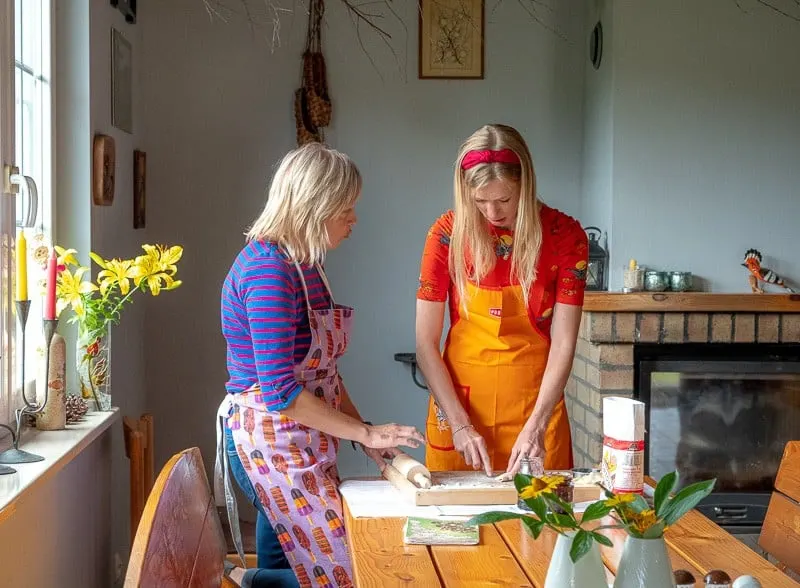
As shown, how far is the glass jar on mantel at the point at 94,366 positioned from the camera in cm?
251

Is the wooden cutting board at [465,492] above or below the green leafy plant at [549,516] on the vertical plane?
below

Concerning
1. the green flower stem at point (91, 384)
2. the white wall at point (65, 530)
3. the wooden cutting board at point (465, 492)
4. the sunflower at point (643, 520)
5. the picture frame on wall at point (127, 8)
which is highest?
the picture frame on wall at point (127, 8)

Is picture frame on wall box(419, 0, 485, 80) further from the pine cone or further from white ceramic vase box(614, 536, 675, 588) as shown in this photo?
white ceramic vase box(614, 536, 675, 588)

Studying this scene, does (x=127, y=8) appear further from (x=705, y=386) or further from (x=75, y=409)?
(x=705, y=386)

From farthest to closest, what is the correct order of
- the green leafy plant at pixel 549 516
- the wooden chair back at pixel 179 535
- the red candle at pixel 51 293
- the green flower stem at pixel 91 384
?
the green flower stem at pixel 91 384, the red candle at pixel 51 293, the wooden chair back at pixel 179 535, the green leafy plant at pixel 549 516

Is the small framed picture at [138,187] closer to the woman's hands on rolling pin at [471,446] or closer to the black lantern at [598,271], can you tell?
the black lantern at [598,271]

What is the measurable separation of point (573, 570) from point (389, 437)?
799 millimetres

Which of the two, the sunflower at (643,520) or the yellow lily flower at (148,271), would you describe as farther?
the yellow lily flower at (148,271)

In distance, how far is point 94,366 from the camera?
2600 millimetres

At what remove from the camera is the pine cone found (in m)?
2.48

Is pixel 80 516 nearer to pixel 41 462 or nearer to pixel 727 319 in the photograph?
pixel 41 462

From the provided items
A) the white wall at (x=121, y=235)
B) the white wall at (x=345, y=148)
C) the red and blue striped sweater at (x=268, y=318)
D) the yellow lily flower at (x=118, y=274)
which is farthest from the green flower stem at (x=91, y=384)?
the white wall at (x=345, y=148)

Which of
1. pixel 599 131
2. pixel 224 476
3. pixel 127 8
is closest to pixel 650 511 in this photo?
pixel 224 476

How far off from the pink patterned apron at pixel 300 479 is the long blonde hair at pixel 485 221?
46cm
